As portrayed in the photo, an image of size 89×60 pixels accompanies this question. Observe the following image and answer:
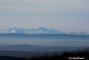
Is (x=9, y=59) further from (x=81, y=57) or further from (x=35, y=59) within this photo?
(x=81, y=57)

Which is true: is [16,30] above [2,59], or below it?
above

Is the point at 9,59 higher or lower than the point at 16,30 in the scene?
lower

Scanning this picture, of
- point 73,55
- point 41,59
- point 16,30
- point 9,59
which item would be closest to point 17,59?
point 9,59

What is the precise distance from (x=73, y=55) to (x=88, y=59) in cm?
142

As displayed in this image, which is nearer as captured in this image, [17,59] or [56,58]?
[56,58]

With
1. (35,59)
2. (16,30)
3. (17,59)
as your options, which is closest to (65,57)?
(35,59)

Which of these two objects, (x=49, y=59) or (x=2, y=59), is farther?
(x=2, y=59)

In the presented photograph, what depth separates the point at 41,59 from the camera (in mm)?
26422

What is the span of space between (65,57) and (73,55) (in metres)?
0.65

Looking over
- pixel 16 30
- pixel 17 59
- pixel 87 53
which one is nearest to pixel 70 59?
pixel 87 53

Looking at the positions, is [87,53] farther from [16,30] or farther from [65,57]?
[16,30]

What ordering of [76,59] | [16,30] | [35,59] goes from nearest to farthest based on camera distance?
[76,59] → [35,59] → [16,30]

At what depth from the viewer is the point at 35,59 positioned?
2688cm

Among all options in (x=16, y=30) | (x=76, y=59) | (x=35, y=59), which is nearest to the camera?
(x=76, y=59)
